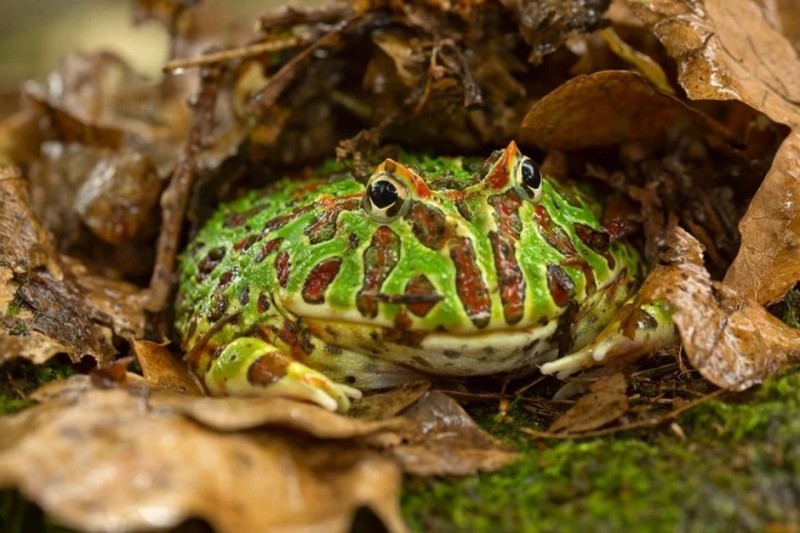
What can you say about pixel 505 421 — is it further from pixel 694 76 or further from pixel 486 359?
pixel 694 76

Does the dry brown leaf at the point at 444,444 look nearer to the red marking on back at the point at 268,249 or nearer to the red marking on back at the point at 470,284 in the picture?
the red marking on back at the point at 470,284

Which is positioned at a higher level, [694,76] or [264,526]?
[694,76]

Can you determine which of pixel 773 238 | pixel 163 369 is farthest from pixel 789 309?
pixel 163 369

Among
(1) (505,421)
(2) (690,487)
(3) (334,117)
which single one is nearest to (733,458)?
(2) (690,487)

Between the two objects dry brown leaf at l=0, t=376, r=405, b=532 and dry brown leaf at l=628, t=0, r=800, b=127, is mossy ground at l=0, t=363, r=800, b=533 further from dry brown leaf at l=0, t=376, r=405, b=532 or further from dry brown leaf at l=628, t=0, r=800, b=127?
dry brown leaf at l=628, t=0, r=800, b=127

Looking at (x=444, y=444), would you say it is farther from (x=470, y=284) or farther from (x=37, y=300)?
(x=37, y=300)

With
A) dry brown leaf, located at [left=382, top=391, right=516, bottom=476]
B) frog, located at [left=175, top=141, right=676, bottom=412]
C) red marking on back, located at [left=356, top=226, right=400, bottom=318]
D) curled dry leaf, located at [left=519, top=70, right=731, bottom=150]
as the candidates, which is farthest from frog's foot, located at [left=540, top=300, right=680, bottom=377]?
curled dry leaf, located at [left=519, top=70, right=731, bottom=150]
